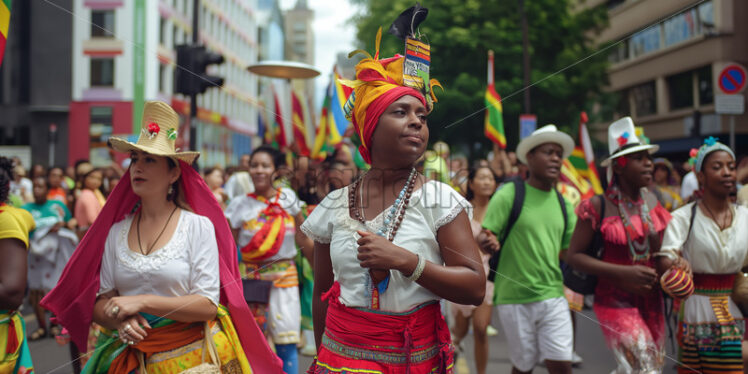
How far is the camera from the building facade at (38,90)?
28391 millimetres

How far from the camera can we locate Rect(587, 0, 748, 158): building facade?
69.9 feet

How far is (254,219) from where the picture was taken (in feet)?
18.3

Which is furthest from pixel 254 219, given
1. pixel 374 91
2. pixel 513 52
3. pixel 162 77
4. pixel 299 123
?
pixel 162 77

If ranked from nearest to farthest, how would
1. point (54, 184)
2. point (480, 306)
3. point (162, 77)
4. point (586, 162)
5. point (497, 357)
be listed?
point (480, 306) → point (497, 357) → point (586, 162) → point (54, 184) → point (162, 77)

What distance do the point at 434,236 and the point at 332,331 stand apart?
541 mm

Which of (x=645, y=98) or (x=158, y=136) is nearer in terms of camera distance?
(x=158, y=136)

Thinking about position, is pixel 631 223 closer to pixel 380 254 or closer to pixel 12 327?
pixel 380 254

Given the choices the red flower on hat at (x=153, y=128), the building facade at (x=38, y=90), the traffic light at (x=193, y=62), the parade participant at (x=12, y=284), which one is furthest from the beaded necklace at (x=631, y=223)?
the building facade at (x=38, y=90)

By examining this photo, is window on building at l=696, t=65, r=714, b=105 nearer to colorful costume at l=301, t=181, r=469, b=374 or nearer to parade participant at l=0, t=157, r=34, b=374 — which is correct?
colorful costume at l=301, t=181, r=469, b=374

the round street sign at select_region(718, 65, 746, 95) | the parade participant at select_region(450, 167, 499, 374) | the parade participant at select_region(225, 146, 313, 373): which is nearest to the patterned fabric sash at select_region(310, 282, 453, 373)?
the parade participant at select_region(225, 146, 313, 373)

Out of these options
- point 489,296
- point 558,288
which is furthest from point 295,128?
point 558,288

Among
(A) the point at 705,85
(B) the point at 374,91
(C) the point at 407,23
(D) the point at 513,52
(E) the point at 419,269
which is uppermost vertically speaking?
(A) the point at 705,85

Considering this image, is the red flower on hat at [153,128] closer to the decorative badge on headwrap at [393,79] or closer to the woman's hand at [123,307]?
the woman's hand at [123,307]

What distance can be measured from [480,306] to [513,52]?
11930 millimetres
